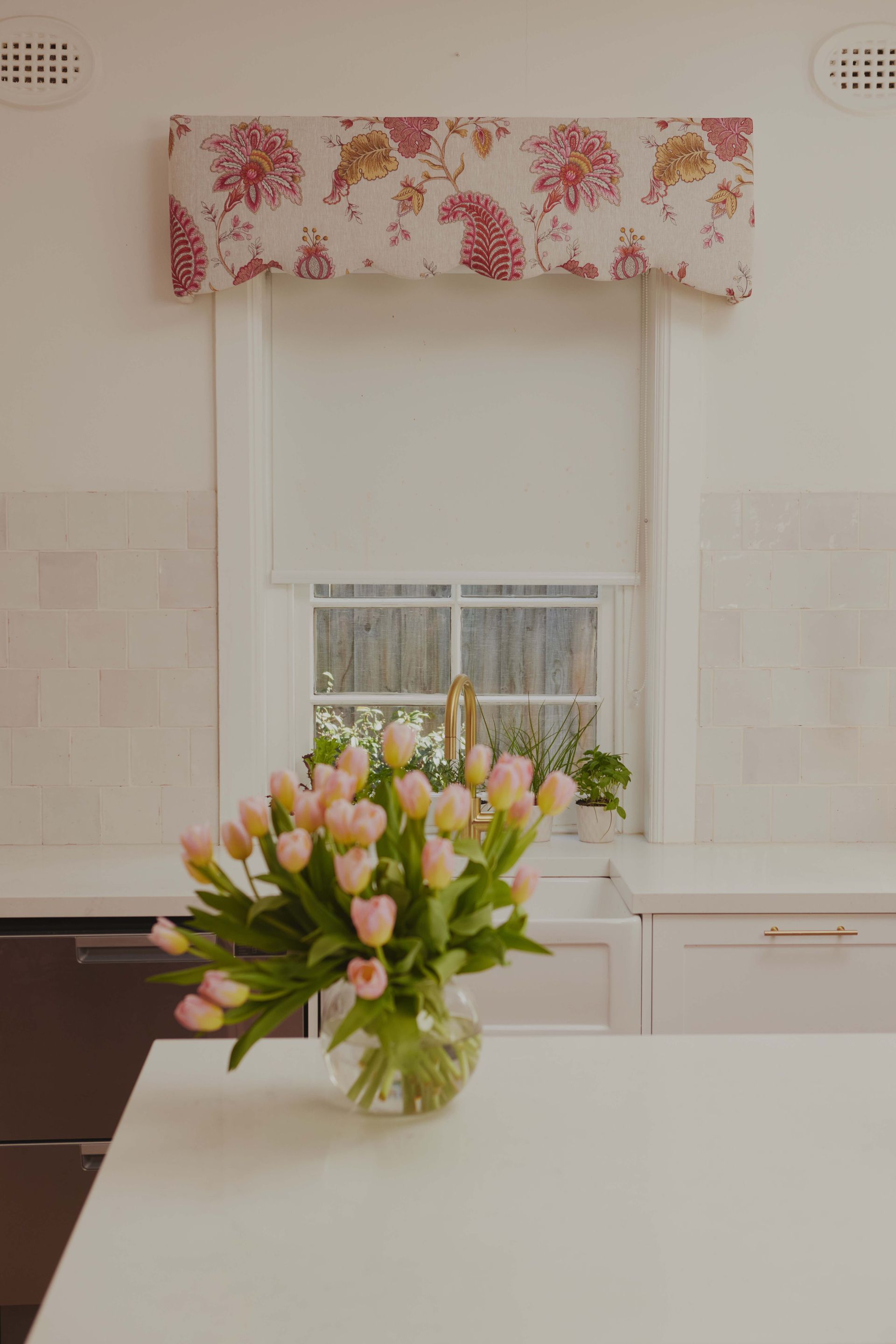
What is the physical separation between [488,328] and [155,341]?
810mm

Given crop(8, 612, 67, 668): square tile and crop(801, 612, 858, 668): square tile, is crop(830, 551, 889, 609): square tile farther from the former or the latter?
crop(8, 612, 67, 668): square tile

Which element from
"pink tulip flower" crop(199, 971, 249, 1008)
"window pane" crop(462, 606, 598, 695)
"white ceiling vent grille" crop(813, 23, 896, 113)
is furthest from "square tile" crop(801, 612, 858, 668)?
"pink tulip flower" crop(199, 971, 249, 1008)

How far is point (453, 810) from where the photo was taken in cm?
104

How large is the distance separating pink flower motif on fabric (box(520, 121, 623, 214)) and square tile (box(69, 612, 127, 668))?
142 cm

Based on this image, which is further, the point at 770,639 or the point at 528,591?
the point at 528,591

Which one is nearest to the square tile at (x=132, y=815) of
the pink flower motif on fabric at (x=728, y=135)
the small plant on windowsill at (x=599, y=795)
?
the small plant on windowsill at (x=599, y=795)

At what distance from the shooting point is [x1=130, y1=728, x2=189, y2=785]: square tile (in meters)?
2.60

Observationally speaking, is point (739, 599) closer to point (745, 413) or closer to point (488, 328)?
point (745, 413)

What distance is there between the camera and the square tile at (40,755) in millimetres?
2584

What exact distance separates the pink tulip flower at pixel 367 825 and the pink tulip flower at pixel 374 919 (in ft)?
0.18

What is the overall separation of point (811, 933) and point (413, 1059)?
1.34m

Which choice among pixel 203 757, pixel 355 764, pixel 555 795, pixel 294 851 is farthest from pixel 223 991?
pixel 203 757

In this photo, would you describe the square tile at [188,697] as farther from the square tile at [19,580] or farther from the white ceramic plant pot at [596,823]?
the white ceramic plant pot at [596,823]

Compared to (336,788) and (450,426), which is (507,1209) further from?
(450,426)
